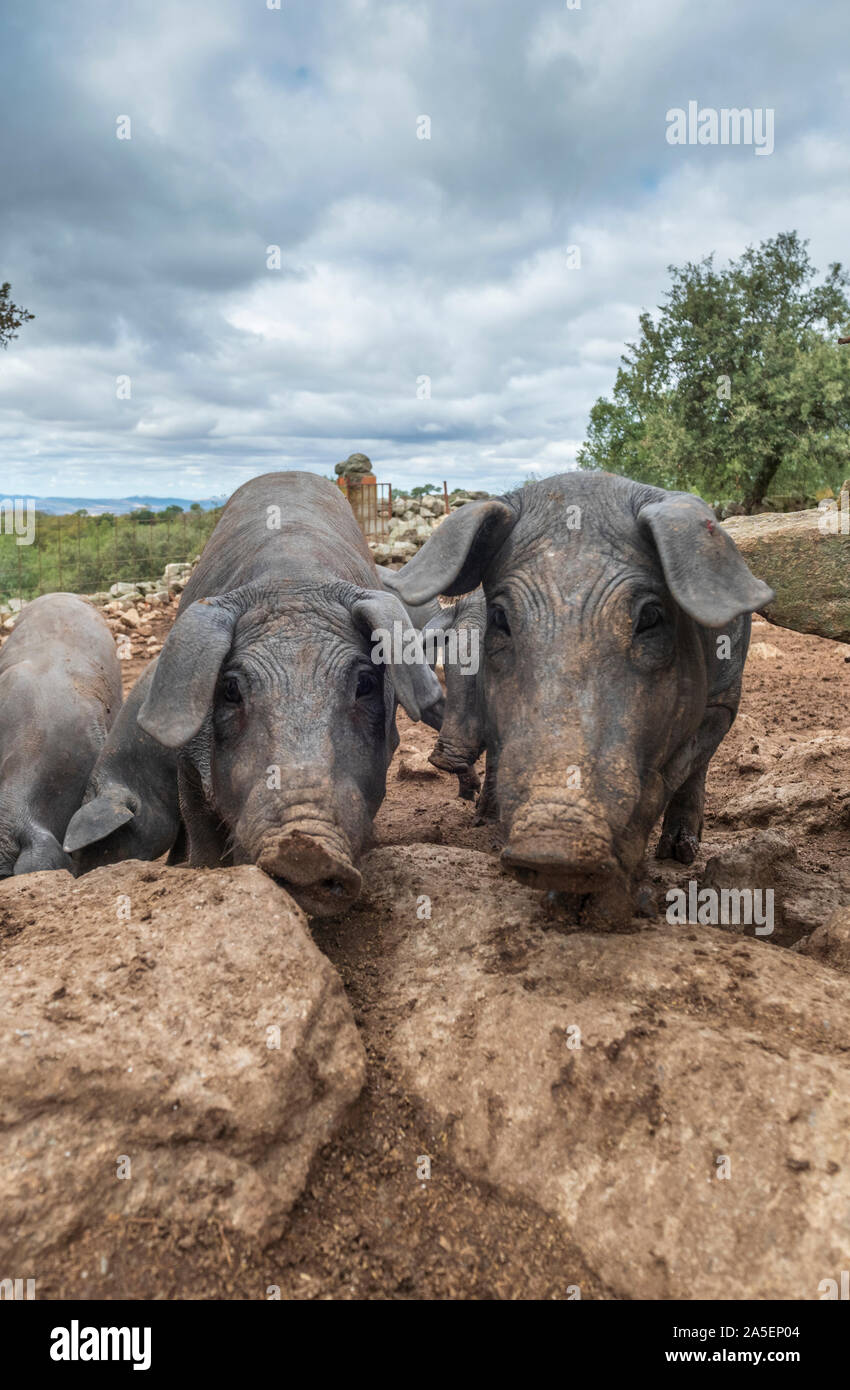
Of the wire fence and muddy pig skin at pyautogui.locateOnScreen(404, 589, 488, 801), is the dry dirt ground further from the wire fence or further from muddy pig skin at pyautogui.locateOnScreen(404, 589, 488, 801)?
the wire fence

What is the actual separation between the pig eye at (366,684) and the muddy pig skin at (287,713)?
10 millimetres

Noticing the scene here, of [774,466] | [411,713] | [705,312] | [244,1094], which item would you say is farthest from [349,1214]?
[705,312]

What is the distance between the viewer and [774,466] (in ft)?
92.6

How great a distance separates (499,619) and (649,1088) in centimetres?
219

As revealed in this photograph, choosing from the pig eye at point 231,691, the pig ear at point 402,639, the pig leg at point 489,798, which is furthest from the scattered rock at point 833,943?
the pig eye at point 231,691

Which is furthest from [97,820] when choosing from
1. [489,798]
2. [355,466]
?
[355,466]

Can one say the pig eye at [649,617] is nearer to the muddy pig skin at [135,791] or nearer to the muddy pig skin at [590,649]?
the muddy pig skin at [590,649]

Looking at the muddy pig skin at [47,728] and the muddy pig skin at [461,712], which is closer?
the muddy pig skin at [461,712]

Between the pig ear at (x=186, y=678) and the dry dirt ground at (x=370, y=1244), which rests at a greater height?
the pig ear at (x=186, y=678)

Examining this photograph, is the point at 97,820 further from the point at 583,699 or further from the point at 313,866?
the point at 583,699

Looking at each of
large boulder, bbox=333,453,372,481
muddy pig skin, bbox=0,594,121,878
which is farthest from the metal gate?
muddy pig skin, bbox=0,594,121,878

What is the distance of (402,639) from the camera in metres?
4.55

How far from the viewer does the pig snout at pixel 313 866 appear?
3.63m

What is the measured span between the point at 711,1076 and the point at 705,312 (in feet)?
102
